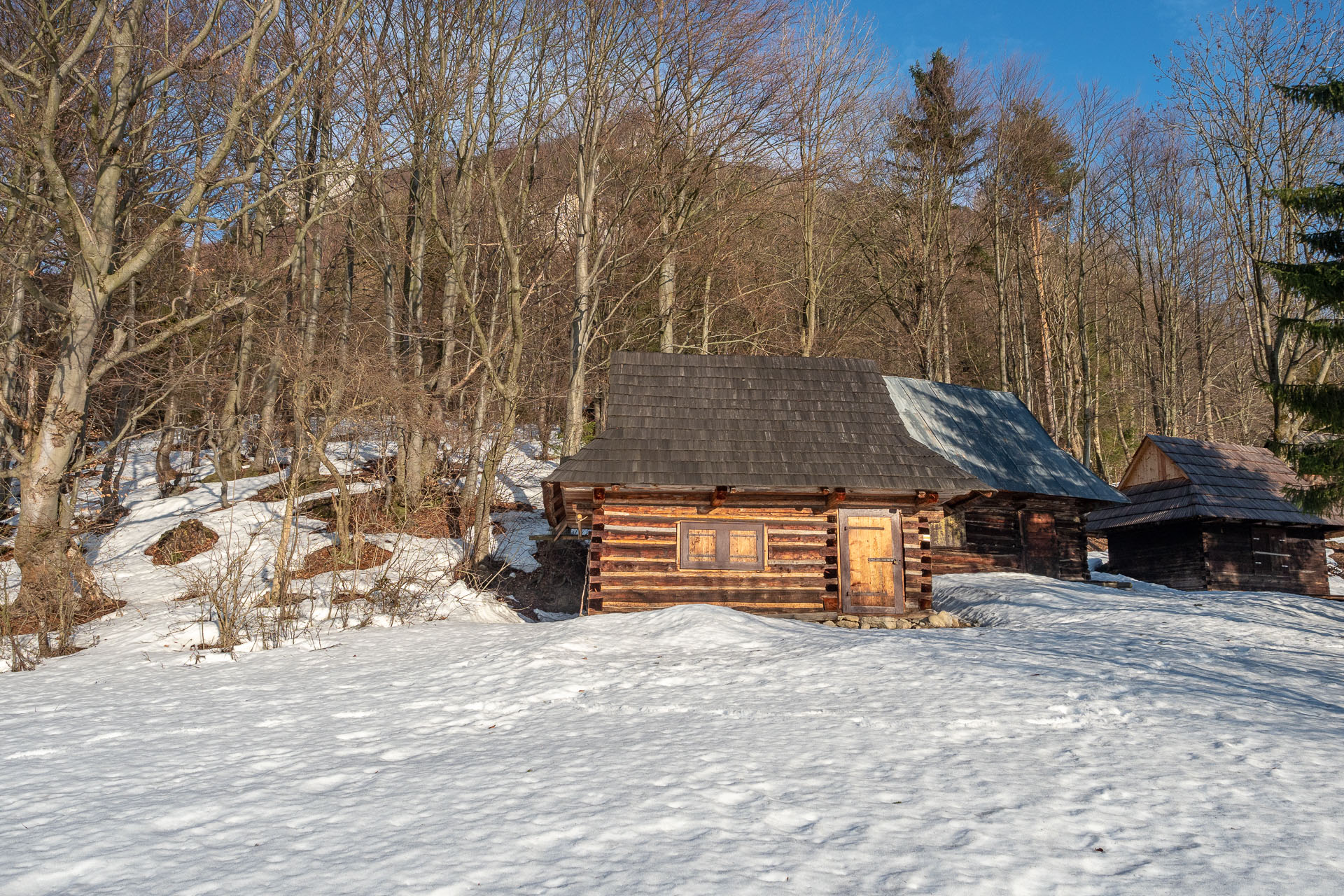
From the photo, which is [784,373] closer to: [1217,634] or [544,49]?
[1217,634]

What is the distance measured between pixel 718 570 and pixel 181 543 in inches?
439

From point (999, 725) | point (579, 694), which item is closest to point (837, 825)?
point (999, 725)

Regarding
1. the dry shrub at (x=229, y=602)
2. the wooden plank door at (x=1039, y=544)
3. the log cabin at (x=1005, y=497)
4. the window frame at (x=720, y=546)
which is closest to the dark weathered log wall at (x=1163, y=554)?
the log cabin at (x=1005, y=497)

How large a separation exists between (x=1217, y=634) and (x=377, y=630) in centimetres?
1247

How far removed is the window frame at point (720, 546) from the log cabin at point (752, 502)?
0.7 inches

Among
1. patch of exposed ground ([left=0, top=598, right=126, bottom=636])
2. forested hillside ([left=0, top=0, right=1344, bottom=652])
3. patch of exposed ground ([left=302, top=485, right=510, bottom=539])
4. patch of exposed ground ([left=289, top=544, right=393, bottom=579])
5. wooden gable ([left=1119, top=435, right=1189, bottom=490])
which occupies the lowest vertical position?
patch of exposed ground ([left=0, top=598, right=126, bottom=636])

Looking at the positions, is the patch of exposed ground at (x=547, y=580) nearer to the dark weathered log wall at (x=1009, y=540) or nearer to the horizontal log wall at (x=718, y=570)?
the horizontal log wall at (x=718, y=570)

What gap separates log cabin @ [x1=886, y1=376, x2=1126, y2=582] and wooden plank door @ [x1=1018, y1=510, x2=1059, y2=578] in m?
0.02

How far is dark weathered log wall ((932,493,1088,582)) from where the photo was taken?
67.2 ft

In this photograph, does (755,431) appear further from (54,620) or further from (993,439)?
(54,620)

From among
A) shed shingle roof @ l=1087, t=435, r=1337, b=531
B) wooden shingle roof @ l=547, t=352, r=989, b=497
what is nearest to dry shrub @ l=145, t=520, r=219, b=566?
wooden shingle roof @ l=547, t=352, r=989, b=497

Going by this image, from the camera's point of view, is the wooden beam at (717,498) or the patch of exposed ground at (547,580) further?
the patch of exposed ground at (547,580)

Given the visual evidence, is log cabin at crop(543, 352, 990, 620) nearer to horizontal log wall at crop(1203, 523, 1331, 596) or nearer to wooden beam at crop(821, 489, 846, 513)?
wooden beam at crop(821, 489, 846, 513)

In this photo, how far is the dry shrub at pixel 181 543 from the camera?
17.1 metres
